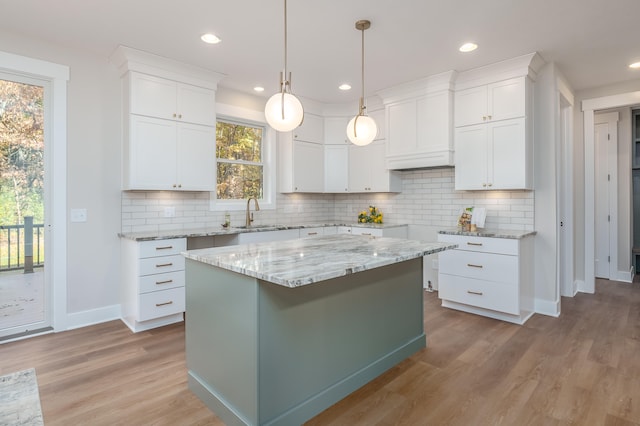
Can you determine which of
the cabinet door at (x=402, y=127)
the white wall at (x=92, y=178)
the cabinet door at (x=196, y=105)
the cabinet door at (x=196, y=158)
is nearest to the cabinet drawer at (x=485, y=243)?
the cabinet door at (x=402, y=127)

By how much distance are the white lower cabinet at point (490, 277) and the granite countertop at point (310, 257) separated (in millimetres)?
1318

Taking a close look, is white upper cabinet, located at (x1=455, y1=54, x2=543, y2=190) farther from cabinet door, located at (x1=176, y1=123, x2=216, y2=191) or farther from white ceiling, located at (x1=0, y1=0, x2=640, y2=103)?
cabinet door, located at (x1=176, y1=123, x2=216, y2=191)

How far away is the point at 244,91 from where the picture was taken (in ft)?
15.1

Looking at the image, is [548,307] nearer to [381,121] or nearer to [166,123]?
[381,121]

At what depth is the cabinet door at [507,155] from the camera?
362 centimetres

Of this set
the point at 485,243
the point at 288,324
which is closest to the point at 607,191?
the point at 485,243

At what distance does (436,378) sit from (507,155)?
2437mm

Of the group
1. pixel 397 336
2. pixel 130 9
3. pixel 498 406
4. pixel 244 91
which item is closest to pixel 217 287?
pixel 397 336

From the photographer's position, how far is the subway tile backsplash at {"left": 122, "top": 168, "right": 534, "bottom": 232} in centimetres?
383

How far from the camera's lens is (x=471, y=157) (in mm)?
3998

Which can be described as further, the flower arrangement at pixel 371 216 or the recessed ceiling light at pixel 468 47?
the flower arrangement at pixel 371 216

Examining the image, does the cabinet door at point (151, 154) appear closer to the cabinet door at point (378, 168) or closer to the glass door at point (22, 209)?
the glass door at point (22, 209)

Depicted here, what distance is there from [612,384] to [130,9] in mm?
4252

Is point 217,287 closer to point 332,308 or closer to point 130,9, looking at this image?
point 332,308
